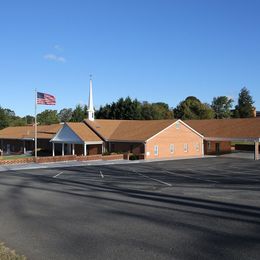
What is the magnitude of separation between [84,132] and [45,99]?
30.1 feet

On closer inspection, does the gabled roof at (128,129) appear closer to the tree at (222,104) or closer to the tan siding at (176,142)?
the tan siding at (176,142)

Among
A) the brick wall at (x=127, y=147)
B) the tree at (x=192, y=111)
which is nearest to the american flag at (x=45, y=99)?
the brick wall at (x=127, y=147)

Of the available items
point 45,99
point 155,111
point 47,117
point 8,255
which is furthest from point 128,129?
point 47,117

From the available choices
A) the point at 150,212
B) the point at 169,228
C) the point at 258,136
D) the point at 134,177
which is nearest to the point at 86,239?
the point at 169,228

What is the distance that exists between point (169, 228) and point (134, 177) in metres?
16.9

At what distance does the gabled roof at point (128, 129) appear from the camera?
51844 mm

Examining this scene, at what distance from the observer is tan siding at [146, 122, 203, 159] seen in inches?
2023

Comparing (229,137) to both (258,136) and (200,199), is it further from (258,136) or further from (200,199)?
(200,199)

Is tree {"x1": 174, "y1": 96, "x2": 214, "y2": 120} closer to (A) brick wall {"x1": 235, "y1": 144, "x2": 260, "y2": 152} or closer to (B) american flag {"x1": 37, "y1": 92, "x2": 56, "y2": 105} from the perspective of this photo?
(A) brick wall {"x1": 235, "y1": 144, "x2": 260, "y2": 152}

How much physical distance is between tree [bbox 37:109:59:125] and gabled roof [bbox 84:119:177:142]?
60.1 metres

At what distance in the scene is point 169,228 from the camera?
14.0 metres

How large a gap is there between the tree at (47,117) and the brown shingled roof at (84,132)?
6231 cm

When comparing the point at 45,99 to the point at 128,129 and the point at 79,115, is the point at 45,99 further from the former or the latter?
the point at 79,115

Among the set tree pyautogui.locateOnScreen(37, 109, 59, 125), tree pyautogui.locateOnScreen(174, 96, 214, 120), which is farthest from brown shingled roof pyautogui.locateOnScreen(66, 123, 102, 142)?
tree pyautogui.locateOnScreen(37, 109, 59, 125)
